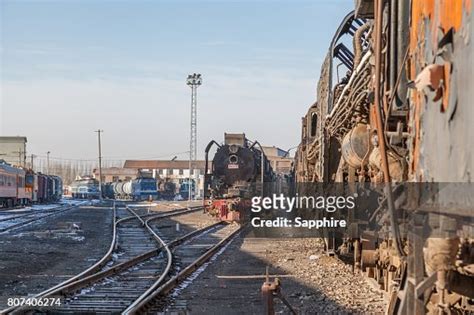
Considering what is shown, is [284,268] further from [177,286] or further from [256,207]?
[256,207]

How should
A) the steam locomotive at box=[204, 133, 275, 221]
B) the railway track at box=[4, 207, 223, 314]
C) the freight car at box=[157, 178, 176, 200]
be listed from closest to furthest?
1. the railway track at box=[4, 207, 223, 314]
2. the steam locomotive at box=[204, 133, 275, 221]
3. the freight car at box=[157, 178, 176, 200]

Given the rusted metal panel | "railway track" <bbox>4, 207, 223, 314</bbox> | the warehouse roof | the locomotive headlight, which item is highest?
the warehouse roof

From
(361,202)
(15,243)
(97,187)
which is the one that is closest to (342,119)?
(361,202)

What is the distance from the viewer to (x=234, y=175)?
28.2 meters

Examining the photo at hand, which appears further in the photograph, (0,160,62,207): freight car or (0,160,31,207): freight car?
(0,160,62,207): freight car

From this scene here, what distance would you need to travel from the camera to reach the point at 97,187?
83.6 meters

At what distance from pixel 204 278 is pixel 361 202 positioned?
375 centimetres

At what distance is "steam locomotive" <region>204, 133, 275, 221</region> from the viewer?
2744cm

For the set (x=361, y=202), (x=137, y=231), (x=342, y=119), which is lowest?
(x=137, y=231)

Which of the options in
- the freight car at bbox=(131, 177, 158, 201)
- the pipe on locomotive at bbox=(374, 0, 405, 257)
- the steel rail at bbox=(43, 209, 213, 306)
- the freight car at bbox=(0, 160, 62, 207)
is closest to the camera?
the pipe on locomotive at bbox=(374, 0, 405, 257)

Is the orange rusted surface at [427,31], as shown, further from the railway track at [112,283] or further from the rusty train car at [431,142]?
the railway track at [112,283]

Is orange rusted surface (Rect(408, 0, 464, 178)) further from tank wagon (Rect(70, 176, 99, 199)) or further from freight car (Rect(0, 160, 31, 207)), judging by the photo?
tank wagon (Rect(70, 176, 99, 199))

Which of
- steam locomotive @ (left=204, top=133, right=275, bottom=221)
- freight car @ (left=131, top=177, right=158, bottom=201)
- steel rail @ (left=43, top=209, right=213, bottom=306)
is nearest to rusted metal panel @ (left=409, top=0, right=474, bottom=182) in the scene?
steel rail @ (left=43, top=209, right=213, bottom=306)

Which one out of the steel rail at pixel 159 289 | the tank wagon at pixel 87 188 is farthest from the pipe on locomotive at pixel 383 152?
the tank wagon at pixel 87 188
